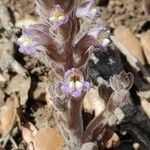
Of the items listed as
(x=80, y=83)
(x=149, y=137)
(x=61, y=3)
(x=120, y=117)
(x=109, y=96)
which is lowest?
(x=149, y=137)

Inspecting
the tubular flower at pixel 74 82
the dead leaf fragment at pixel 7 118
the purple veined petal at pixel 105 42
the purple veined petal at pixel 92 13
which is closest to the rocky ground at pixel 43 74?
the dead leaf fragment at pixel 7 118

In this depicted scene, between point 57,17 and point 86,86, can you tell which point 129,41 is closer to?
point 86,86

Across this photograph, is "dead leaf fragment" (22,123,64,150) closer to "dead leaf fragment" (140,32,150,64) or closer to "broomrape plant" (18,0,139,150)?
"broomrape plant" (18,0,139,150)

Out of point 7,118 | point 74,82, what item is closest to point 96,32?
point 74,82

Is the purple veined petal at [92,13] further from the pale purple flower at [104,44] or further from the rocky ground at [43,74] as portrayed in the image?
the rocky ground at [43,74]

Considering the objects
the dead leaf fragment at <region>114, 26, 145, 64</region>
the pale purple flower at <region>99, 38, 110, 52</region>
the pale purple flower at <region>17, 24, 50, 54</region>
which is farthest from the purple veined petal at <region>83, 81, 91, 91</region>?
the dead leaf fragment at <region>114, 26, 145, 64</region>

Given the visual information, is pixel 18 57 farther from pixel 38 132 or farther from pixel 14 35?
pixel 38 132

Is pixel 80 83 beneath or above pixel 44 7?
beneath

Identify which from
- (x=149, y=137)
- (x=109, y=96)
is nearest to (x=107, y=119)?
(x=109, y=96)
